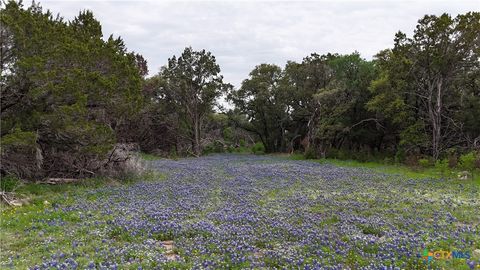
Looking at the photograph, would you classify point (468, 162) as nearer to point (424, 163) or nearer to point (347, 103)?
point (424, 163)

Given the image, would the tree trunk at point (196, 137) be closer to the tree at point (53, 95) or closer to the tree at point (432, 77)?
the tree at point (432, 77)

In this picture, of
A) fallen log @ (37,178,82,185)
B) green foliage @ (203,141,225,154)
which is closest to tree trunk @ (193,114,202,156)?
green foliage @ (203,141,225,154)

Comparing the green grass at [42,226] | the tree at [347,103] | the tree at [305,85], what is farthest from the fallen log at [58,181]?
the tree at [305,85]

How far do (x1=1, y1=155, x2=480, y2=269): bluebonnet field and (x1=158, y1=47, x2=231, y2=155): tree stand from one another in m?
27.3

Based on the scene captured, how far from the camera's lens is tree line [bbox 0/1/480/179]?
12.9 metres

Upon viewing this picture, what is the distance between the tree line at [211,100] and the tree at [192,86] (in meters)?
0.11

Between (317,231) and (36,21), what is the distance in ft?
36.8

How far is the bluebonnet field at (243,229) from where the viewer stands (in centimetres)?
638

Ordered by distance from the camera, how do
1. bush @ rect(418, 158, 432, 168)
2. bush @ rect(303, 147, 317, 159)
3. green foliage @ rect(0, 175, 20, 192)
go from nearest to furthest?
green foliage @ rect(0, 175, 20, 192) < bush @ rect(418, 158, 432, 168) < bush @ rect(303, 147, 317, 159)

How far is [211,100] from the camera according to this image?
42000 mm

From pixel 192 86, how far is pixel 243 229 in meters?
33.6

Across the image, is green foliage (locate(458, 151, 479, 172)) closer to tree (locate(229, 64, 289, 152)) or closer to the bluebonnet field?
the bluebonnet field

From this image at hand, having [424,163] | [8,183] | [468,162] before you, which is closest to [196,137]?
[424,163]

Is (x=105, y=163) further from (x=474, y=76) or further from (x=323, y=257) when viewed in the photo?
(x=474, y=76)
